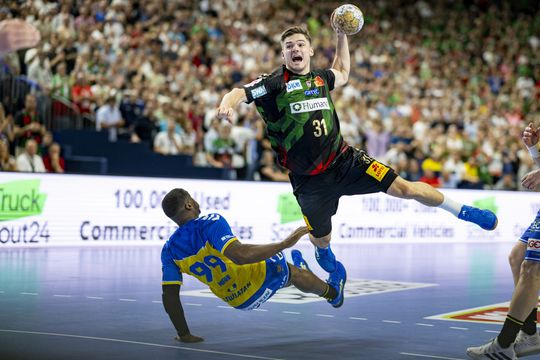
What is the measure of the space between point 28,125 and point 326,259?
10.4 meters

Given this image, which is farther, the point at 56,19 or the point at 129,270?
the point at 56,19

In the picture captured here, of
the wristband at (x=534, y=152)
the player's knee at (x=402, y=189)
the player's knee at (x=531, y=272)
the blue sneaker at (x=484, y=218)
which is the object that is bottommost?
the player's knee at (x=531, y=272)

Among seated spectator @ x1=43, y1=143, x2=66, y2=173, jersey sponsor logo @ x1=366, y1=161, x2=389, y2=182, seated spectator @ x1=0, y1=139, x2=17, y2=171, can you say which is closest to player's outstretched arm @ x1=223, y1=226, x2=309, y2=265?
jersey sponsor logo @ x1=366, y1=161, x2=389, y2=182

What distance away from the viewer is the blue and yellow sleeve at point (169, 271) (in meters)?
7.75

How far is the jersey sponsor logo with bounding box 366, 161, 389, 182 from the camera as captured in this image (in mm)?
9141

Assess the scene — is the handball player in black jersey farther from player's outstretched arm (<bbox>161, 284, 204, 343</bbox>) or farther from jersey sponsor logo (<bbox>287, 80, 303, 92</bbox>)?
player's outstretched arm (<bbox>161, 284, 204, 343</bbox>)

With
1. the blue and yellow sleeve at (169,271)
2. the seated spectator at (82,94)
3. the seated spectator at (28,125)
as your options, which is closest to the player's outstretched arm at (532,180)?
the blue and yellow sleeve at (169,271)

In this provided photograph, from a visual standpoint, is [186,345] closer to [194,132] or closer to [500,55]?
[194,132]

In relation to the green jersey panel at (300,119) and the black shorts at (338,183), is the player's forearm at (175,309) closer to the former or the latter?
the black shorts at (338,183)

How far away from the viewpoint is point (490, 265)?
1683 cm

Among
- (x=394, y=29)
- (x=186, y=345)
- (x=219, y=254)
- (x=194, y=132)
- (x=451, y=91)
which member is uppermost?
(x=394, y=29)

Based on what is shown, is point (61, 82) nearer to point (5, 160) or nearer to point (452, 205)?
point (5, 160)

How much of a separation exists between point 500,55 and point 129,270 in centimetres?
2424

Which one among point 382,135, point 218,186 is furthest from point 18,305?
point 382,135
